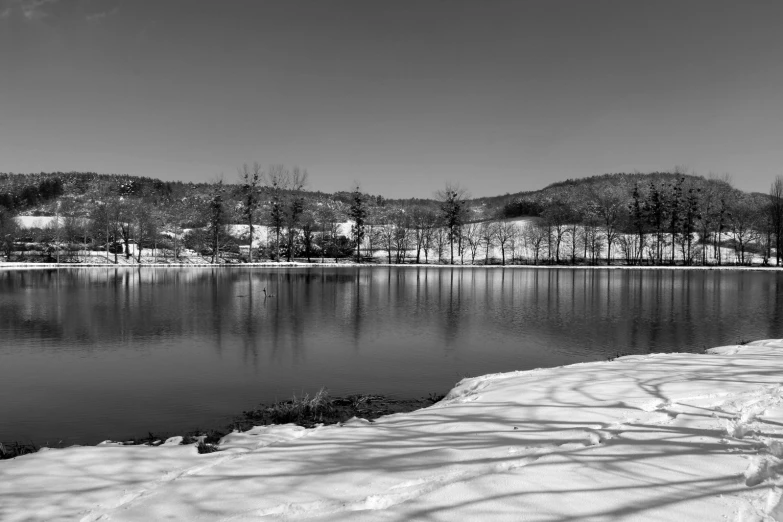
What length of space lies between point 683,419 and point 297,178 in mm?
75276

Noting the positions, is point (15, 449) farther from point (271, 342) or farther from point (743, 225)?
point (743, 225)

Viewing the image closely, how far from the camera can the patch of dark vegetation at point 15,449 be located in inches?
246

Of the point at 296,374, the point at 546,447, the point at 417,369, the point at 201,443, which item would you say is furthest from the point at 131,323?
the point at 546,447

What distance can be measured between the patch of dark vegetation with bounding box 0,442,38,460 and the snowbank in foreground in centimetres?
119

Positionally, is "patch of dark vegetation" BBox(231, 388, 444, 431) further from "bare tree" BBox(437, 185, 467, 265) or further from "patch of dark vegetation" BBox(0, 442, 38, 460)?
"bare tree" BBox(437, 185, 467, 265)

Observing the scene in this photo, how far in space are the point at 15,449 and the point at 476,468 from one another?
630 centimetres

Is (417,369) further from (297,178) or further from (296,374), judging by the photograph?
(297,178)

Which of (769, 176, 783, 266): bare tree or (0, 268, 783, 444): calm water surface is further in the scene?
(769, 176, 783, 266): bare tree

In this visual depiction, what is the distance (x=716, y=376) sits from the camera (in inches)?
287

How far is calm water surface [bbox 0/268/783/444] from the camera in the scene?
8977 mm

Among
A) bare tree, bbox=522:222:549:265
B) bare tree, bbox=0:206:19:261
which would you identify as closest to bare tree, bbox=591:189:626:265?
bare tree, bbox=522:222:549:265

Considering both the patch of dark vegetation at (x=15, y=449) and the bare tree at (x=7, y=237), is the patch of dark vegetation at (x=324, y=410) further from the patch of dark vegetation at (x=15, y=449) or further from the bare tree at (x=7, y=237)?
the bare tree at (x=7, y=237)

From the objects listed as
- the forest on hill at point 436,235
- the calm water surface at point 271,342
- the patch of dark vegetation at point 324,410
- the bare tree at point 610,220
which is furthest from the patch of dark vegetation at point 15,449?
the bare tree at point 610,220

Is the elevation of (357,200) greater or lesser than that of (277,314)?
greater
